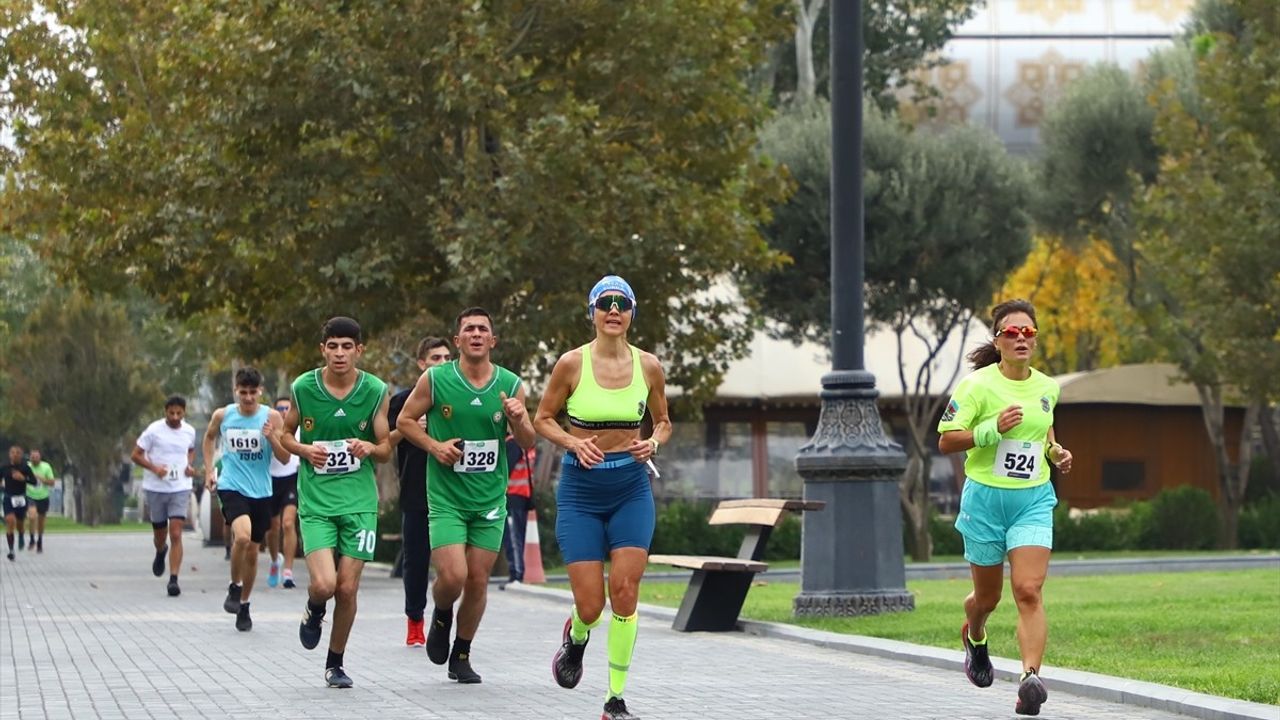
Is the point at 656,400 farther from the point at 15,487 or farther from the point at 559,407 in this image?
the point at 15,487

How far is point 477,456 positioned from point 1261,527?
2787 cm

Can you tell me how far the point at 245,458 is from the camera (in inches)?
687

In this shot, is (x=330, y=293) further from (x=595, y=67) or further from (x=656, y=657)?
(x=656, y=657)

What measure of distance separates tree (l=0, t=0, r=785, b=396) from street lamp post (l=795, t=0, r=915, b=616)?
847 cm

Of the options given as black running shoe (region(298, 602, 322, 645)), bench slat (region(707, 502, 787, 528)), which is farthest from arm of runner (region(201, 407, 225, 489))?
black running shoe (region(298, 602, 322, 645))

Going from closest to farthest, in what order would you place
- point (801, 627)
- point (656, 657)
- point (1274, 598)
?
point (656, 657)
point (801, 627)
point (1274, 598)

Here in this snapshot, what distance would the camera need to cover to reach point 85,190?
92.9 ft

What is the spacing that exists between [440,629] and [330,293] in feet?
48.8

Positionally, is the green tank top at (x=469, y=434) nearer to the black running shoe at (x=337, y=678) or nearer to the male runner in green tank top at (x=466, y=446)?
the male runner in green tank top at (x=466, y=446)

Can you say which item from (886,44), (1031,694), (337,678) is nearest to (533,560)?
(337,678)

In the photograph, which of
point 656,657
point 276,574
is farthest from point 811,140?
point 656,657

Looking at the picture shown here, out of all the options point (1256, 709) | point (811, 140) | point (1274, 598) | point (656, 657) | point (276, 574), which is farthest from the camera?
point (811, 140)

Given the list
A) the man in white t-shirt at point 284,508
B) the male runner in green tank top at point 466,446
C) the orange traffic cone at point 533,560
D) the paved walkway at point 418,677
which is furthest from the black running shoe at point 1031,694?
the orange traffic cone at point 533,560

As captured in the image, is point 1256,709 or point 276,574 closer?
point 1256,709
